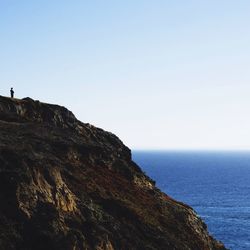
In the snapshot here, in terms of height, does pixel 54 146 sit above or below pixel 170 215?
above

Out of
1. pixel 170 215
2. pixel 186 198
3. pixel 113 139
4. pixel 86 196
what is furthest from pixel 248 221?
pixel 86 196

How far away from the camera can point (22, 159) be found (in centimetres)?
3844

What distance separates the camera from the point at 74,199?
3925cm

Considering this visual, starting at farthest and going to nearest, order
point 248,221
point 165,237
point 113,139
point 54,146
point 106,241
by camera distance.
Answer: point 248,221 < point 113,139 < point 54,146 < point 165,237 < point 106,241

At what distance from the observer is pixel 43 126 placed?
51656 mm

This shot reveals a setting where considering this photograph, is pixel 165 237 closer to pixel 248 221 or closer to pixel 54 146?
pixel 54 146

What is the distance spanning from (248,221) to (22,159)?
343 ft

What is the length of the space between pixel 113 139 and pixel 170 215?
17.4m

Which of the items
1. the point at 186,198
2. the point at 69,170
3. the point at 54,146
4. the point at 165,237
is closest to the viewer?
the point at 165,237

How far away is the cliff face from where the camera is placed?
34312 millimetres

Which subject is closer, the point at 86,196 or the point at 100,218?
the point at 100,218

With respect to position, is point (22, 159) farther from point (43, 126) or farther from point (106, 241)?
point (43, 126)

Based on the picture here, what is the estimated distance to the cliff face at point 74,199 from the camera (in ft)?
113

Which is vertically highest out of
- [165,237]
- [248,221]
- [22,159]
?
[22,159]
